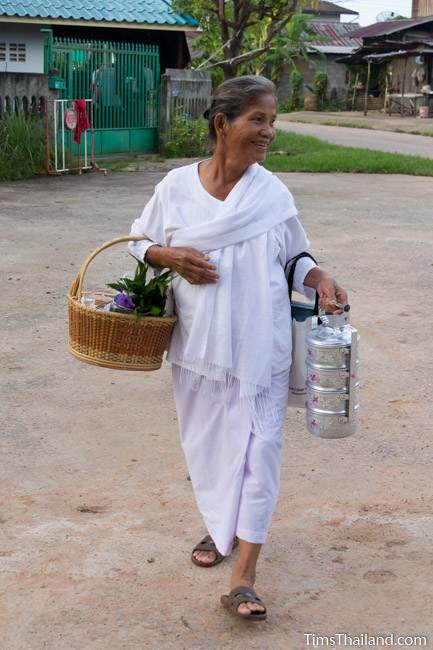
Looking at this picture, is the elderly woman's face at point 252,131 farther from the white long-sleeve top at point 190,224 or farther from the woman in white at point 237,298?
the white long-sleeve top at point 190,224

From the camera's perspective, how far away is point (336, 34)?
2099 inches

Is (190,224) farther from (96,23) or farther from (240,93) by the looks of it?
(96,23)

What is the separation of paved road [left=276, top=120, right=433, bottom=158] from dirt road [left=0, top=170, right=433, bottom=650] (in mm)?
14500

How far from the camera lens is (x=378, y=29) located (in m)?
45.2

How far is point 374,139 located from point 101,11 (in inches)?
354

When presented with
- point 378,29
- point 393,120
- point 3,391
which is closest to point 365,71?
point 378,29

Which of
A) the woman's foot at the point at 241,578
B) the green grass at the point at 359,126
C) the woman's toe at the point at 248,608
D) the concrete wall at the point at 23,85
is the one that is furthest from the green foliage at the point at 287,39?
the woman's toe at the point at 248,608

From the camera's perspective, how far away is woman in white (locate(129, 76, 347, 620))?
3.26 meters

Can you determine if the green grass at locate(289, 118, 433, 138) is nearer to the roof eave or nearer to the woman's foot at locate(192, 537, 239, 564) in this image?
the roof eave

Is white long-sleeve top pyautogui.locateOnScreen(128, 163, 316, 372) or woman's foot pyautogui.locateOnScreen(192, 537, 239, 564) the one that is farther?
woman's foot pyautogui.locateOnScreen(192, 537, 239, 564)

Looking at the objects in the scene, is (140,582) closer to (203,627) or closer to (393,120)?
(203,627)

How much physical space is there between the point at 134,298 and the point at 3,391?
2.13 meters

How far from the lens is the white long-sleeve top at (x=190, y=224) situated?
11.0 feet

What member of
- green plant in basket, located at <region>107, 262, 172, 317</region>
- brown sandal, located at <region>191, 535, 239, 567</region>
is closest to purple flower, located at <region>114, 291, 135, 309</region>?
green plant in basket, located at <region>107, 262, 172, 317</region>
